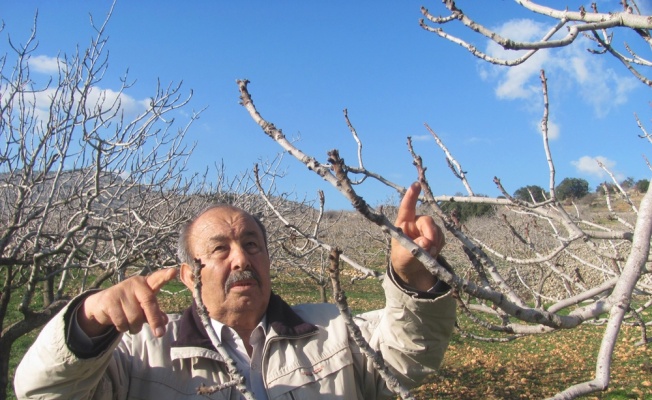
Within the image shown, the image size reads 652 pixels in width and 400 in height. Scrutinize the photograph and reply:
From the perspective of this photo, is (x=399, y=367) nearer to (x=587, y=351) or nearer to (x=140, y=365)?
(x=140, y=365)

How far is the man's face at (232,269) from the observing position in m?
2.42

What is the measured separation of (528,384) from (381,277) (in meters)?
9.83

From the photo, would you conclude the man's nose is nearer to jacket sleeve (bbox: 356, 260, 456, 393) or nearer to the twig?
jacket sleeve (bbox: 356, 260, 456, 393)

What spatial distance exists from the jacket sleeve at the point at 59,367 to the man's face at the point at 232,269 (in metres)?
0.58

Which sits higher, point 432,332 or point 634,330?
point 432,332

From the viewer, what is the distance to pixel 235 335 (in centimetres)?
246

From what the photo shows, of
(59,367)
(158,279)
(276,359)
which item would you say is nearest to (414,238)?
(158,279)

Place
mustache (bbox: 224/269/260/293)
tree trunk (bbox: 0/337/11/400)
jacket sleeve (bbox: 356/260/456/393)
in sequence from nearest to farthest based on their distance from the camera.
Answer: jacket sleeve (bbox: 356/260/456/393)
mustache (bbox: 224/269/260/293)
tree trunk (bbox: 0/337/11/400)

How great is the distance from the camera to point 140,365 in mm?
2236

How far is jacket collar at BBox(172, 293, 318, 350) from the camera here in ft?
7.27

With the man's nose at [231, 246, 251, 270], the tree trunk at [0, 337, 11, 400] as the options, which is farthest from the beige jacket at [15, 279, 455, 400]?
the tree trunk at [0, 337, 11, 400]

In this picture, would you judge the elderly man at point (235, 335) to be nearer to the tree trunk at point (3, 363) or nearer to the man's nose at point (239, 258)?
the man's nose at point (239, 258)

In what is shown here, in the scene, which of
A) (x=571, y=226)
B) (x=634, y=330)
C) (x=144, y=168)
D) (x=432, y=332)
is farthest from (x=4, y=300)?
(x=634, y=330)

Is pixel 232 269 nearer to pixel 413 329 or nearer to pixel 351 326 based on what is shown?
pixel 413 329
